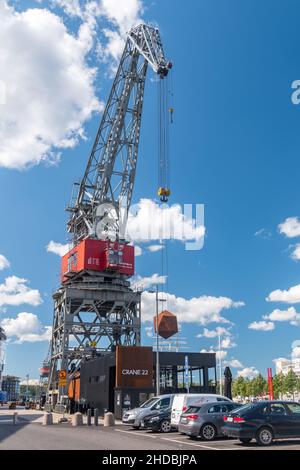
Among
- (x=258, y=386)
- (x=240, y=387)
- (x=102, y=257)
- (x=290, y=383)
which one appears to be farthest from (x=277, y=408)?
(x=240, y=387)

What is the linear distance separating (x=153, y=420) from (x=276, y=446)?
8.23 meters

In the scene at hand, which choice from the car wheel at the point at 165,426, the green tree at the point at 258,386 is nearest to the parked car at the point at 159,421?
the car wheel at the point at 165,426

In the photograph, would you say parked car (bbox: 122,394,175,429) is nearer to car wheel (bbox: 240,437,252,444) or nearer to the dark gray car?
the dark gray car

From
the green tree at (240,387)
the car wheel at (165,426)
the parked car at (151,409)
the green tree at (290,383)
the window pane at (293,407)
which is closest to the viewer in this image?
the window pane at (293,407)

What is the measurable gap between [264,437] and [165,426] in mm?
7619

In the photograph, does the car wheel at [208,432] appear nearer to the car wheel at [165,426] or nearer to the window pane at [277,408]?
the window pane at [277,408]

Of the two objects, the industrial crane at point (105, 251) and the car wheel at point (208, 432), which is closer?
the car wheel at point (208, 432)

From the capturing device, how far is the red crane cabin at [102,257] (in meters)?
61.8

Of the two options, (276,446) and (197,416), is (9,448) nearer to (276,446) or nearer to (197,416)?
(197,416)

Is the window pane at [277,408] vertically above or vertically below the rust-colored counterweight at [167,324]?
below

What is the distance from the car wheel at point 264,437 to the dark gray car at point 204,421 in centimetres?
211

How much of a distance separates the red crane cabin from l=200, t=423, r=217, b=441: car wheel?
43.9 metres

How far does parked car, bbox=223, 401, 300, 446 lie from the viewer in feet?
52.7

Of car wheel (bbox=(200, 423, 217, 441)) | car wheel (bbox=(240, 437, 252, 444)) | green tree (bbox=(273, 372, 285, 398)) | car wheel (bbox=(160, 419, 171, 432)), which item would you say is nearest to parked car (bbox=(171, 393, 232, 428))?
car wheel (bbox=(160, 419, 171, 432))
